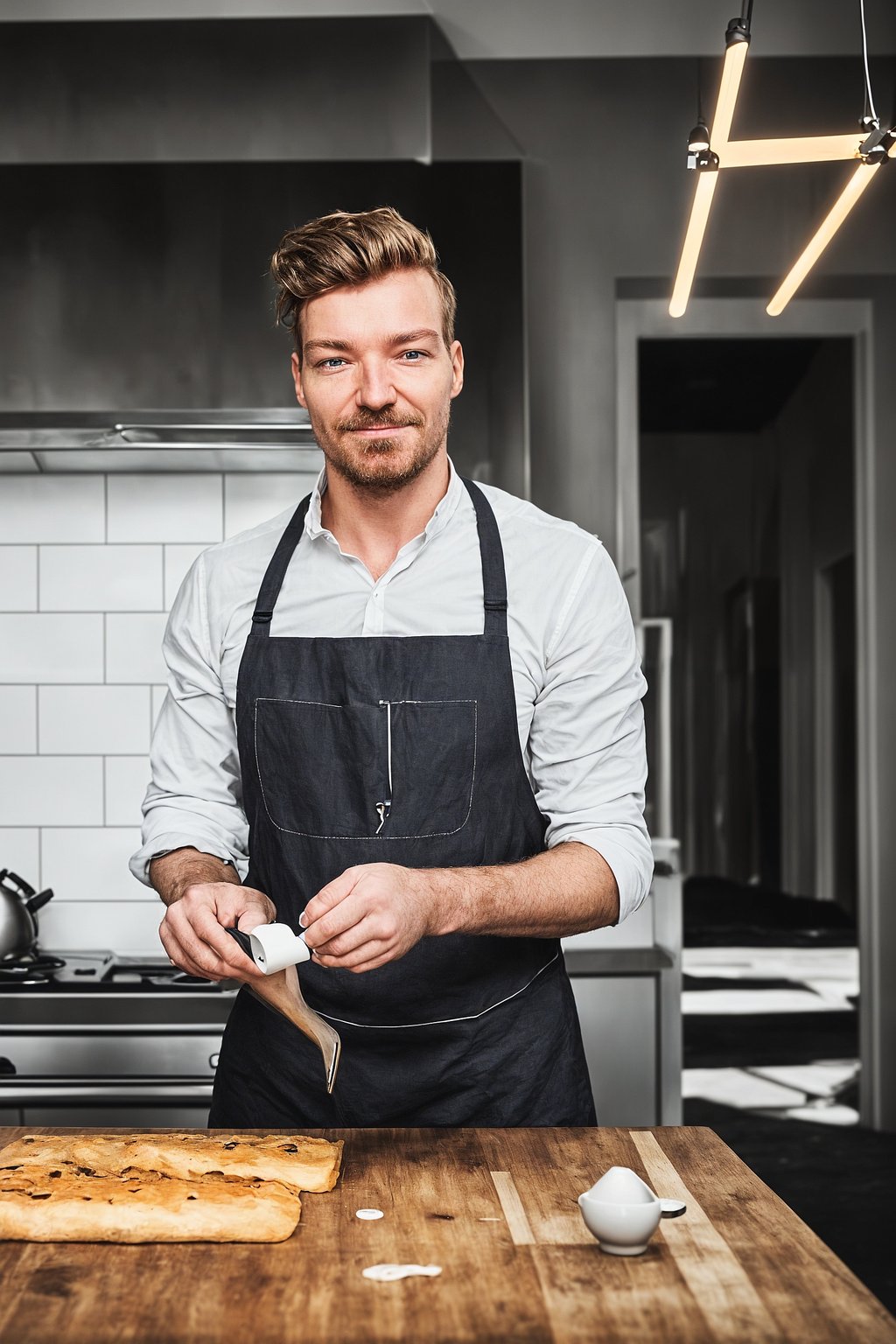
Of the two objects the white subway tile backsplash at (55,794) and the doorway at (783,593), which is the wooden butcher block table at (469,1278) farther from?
the doorway at (783,593)

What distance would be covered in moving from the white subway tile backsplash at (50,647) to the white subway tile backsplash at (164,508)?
0.81 ft

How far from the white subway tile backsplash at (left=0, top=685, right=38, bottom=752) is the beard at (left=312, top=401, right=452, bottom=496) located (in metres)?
1.80

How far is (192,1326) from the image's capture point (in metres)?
1.02

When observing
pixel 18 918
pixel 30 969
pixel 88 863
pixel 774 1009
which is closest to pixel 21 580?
pixel 88 863

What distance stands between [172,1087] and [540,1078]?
48.5 inches

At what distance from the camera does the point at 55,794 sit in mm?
3285

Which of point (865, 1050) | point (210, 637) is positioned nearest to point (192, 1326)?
point (210, 637)

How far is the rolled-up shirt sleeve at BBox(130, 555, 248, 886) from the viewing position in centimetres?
183

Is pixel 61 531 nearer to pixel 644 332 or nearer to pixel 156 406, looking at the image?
pixel 156 406

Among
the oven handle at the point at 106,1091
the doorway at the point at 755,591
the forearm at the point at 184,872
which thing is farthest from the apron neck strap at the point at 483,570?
the doorway at the point at 755,591

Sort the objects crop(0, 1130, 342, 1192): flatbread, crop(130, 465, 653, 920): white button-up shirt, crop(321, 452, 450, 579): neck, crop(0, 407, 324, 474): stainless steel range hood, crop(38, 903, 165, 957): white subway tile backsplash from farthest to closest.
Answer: crop(38, 903, 165, 957): white subway tile backsplash → crop(0, 407, 324, 474): stainless steel range hood → crop(321, 452, 450, 579): neck → crop(130, 465, 653, 920): white button-up shirt → crop(0, 1130, 342, 1192): flatbread

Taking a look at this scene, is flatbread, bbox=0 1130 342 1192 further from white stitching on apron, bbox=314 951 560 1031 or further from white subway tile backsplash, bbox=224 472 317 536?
white subway tile backsplash, bbox=224 472 317 536

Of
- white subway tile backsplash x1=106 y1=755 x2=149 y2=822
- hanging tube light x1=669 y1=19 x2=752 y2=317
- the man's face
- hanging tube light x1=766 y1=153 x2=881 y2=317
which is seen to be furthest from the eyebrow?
white subway tile backsplash x1=106 y1=755 x2=149 y2=822

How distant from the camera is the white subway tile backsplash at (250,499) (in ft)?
10.8
